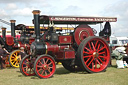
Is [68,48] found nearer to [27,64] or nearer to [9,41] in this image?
[27,64]

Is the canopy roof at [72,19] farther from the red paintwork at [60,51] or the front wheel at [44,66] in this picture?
the front wheel at [44,66]

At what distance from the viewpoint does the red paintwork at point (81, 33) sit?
23.0 ft

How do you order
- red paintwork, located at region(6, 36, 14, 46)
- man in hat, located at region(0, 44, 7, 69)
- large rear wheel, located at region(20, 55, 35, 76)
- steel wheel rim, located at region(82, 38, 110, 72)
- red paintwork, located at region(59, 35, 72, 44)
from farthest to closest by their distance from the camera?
red paintwork, located at region(6, 36, 14, 46) < man in hat, located at region(0, 44, 7, 69) < steel wheel rim, located at region(82, 38, 110, 72) < red paintwork, located at region(59, 35, 72, 44) < large rear wheel, located at region(20, 55, 35, 76)

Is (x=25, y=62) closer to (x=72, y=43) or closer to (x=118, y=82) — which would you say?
(x=72, y=43)

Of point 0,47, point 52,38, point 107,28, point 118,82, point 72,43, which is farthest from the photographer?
point 0,47

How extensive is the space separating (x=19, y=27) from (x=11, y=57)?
2.33 m

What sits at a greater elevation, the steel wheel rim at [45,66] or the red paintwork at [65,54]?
the red paintwork at [65,54]

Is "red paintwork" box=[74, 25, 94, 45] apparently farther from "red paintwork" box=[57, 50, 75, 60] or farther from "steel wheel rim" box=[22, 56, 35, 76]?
"steel wheel rim" box=[22, 56, 35, 76]

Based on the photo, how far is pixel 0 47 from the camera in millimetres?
9555

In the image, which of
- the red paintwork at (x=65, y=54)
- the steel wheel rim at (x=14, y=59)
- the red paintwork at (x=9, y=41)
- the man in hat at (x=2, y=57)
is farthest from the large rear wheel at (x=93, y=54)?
the red paintwork at (x=9, y=41)

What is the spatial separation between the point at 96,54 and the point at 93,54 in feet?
0.36

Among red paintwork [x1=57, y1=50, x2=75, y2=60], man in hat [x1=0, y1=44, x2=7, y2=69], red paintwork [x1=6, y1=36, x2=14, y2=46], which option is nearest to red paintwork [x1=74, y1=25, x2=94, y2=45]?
red paintwork [x1=57, y1=50, x2=75, y2=60]

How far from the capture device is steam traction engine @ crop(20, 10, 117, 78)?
6.50 metres

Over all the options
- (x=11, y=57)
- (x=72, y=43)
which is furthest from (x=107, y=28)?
(x=11, y=57)
